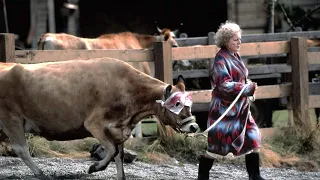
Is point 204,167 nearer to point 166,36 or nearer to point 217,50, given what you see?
point 217,50

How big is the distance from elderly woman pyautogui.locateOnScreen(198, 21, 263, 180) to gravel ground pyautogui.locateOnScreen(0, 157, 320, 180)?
1492 millimetres

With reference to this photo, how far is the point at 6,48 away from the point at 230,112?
3536 millimetres

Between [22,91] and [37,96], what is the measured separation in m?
0.18

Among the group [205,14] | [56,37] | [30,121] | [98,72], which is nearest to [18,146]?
[30,121]

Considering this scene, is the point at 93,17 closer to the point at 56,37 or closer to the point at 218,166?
the point at 56,37

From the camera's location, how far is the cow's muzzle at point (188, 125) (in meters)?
7.58

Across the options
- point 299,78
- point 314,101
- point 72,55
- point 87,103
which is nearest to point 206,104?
point 299,78

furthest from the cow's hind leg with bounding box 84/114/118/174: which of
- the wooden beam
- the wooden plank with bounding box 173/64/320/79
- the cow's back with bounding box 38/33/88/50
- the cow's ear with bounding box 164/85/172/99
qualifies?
the cow's back with bounding box 38/33/88/50

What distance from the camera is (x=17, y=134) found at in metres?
8.25

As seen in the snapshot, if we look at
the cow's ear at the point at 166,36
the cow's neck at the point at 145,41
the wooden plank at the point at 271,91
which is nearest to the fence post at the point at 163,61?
the wooden plank at the point at 271,91

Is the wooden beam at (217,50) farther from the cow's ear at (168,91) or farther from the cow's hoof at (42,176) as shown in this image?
the cow's hoof at (42,176)

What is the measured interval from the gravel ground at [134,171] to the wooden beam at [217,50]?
64.6 inches

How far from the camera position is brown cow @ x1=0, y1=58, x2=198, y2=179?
25.8ft

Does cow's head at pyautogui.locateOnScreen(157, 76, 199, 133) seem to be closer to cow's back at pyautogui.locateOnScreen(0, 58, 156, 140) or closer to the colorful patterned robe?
the colorful patterned robe
